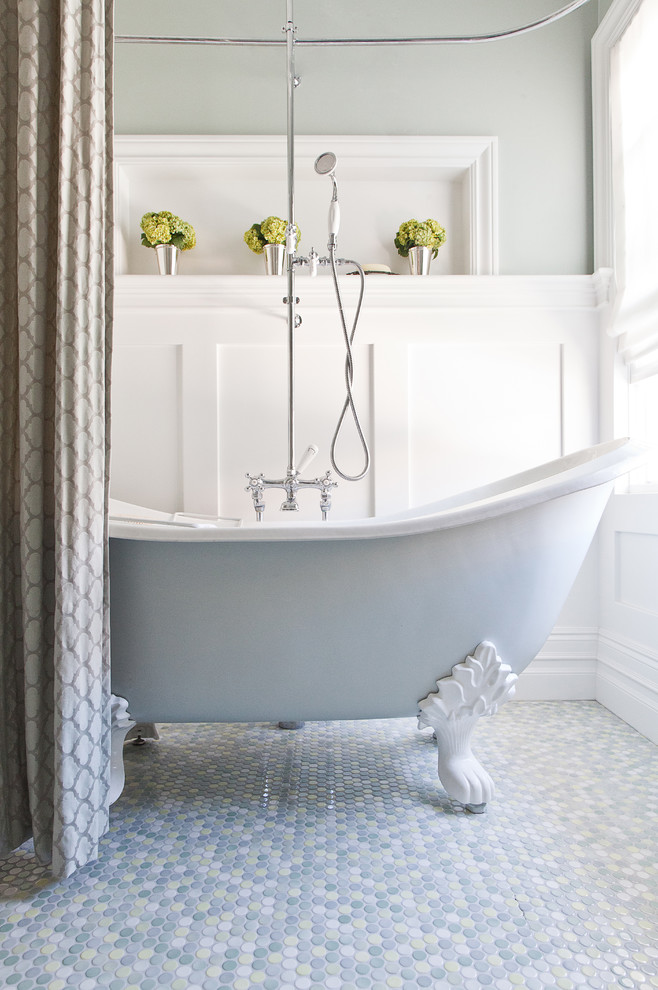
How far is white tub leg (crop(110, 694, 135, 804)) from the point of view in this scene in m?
1.29

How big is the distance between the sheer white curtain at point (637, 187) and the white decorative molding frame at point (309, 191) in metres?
0.40

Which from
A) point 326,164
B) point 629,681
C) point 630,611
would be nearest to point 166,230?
point 326,164

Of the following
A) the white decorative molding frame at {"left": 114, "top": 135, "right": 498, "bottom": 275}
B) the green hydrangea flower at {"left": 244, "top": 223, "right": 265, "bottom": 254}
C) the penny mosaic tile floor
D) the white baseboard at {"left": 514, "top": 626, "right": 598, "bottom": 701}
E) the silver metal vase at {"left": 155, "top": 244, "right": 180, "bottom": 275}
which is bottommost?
the penny mosaic tile floor

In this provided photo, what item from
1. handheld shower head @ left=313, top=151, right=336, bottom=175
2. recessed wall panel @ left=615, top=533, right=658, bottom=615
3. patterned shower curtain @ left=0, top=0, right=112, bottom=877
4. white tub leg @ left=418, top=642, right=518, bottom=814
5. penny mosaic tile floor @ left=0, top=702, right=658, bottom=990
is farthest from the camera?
recessed wall panel @ left=615, top=533, right=658, bottom=615

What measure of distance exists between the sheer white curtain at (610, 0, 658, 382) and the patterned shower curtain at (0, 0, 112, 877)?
4.85ft

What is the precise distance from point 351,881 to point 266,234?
6.15ft

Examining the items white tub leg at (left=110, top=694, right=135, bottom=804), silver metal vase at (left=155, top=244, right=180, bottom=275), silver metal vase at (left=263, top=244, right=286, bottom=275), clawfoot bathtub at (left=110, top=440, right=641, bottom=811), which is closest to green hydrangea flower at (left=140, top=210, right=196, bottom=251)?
silver metal vase at (left=155, top=244, right=180, bottom=275)

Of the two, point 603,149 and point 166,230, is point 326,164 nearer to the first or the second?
point 166,230

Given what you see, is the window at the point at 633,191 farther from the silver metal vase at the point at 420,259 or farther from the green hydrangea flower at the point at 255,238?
the green hydrangea flower at the point at 255,238

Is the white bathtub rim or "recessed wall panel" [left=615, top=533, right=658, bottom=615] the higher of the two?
the white bathtub rim

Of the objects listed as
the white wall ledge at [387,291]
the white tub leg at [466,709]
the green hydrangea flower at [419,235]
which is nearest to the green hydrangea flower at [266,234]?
the white wall ledge at [387,291]

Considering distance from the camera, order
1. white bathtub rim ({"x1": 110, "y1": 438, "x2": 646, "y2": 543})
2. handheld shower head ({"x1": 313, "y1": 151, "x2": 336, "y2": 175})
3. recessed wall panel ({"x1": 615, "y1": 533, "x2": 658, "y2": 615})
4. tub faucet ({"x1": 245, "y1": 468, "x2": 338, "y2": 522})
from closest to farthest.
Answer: white bathtub rim ({"x1": 110, "y1": 438, "x2": 646, "y2": 543}), handheld shower head ({"x1": 313, "y1": 151, "x2": 336, "y2": 175}), recessed wall panel ({"x1": 615, "y1": 533, "x2": 658, "y2": 615}), tub faucet ({"x1": 245, "y1": 468, "x2": 338, "y2": 522})

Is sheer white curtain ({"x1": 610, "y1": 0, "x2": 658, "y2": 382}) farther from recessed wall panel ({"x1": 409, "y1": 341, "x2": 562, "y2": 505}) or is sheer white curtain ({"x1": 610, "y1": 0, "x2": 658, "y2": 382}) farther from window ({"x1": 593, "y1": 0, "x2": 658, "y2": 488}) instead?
recessed wall panel ({"x1": 409, "y1": 341, "x2": 562, "y2": 505})

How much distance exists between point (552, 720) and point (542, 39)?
227 cm
